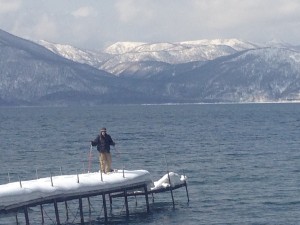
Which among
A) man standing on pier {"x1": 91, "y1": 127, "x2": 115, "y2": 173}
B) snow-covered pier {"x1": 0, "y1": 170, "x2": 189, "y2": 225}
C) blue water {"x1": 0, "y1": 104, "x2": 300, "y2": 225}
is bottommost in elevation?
blue water {"x1": 0, "y1": 104, "x2": 300, "y2": 225}

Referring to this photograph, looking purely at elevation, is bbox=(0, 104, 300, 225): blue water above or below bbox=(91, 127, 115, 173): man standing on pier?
below

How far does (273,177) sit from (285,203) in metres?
16.9

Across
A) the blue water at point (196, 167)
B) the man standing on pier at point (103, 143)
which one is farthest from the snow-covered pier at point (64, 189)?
the blue water at point (196, 167)

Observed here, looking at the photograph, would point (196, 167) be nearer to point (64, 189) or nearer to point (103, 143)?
point (103, 143)

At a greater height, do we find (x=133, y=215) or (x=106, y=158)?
(x=106, y=158)

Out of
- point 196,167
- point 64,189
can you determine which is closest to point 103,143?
point 64,189

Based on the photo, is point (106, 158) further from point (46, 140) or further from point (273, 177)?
point (46, 140)

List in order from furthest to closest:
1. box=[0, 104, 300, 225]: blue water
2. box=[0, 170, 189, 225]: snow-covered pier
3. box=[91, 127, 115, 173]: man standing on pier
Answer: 1. box=[0, 104, 300, 225]: blue water
2. box=[91, 127, 115, 173]: man standing on pier
3. box=[0, 170, 189, 225]: snow-covered pier

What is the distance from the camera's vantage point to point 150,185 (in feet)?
219

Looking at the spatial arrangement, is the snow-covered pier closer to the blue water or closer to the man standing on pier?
the man standing on pier

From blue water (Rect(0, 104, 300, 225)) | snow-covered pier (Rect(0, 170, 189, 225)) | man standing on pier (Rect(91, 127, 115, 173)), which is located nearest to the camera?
snow-covered pier (Rect(0, 170, 189, 225))

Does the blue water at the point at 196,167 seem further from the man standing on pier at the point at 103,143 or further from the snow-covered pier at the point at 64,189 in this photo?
the man standing on pier at the point at 103,143

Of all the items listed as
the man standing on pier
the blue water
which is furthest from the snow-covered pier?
the blue water

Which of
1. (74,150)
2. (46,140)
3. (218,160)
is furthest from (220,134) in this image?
(218,160)
